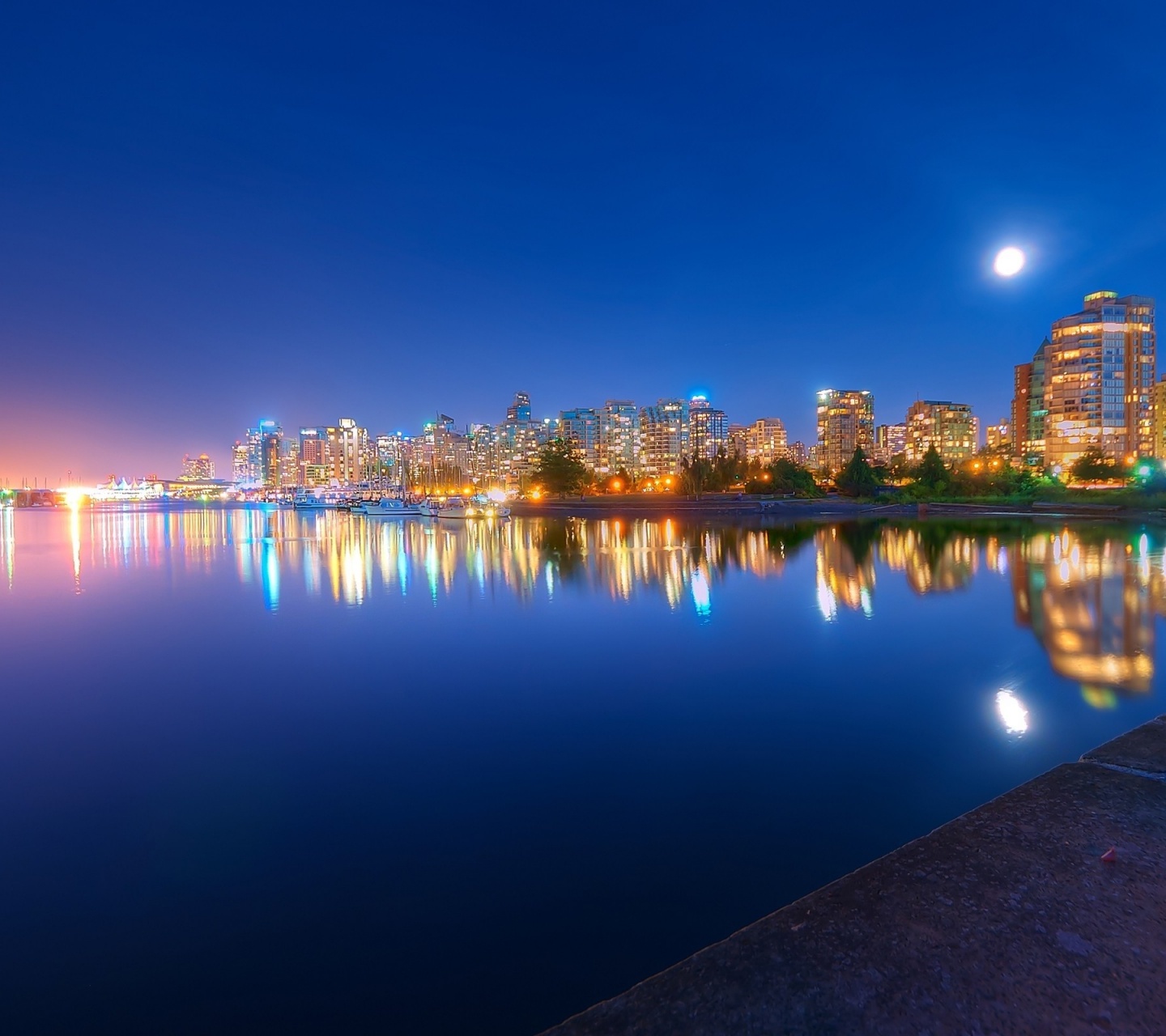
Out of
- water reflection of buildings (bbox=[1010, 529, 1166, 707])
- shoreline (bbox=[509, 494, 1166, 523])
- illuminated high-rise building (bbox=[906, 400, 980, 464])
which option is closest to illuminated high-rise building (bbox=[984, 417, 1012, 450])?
illuminated high-rise building (bbox=[906, 400, 980, 464])

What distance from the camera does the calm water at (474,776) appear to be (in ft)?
12.3

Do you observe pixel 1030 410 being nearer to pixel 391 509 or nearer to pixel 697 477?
pixel 697 477

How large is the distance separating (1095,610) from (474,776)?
11805 mm

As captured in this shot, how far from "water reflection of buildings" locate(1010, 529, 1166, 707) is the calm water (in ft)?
0.32

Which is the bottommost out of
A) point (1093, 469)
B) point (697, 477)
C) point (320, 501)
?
point (320, 501)

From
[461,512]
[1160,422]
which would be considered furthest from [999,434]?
[461,512]

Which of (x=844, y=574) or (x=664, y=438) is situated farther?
(x=664, y=438)

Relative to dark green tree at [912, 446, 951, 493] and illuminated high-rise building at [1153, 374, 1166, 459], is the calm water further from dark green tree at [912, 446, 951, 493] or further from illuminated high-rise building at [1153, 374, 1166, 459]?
illuminated high-rise building at [1153, 374, 1166, 459]

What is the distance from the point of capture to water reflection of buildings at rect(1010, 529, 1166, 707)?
329 inches

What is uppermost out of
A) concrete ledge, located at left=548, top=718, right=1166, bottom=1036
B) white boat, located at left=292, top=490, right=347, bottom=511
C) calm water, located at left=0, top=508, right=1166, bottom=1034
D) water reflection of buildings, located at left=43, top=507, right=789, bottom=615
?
white boat, located at left=292, top=490, right=347, bottom=511

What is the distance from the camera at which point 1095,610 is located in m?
12.2

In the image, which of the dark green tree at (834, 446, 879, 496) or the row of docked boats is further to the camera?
the dark green tree at (834, 446, 879, 496)

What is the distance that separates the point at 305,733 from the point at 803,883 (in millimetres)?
5270

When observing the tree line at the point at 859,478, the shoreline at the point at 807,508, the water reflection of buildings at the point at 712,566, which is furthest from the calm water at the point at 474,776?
the tree line at the point at 859,478
